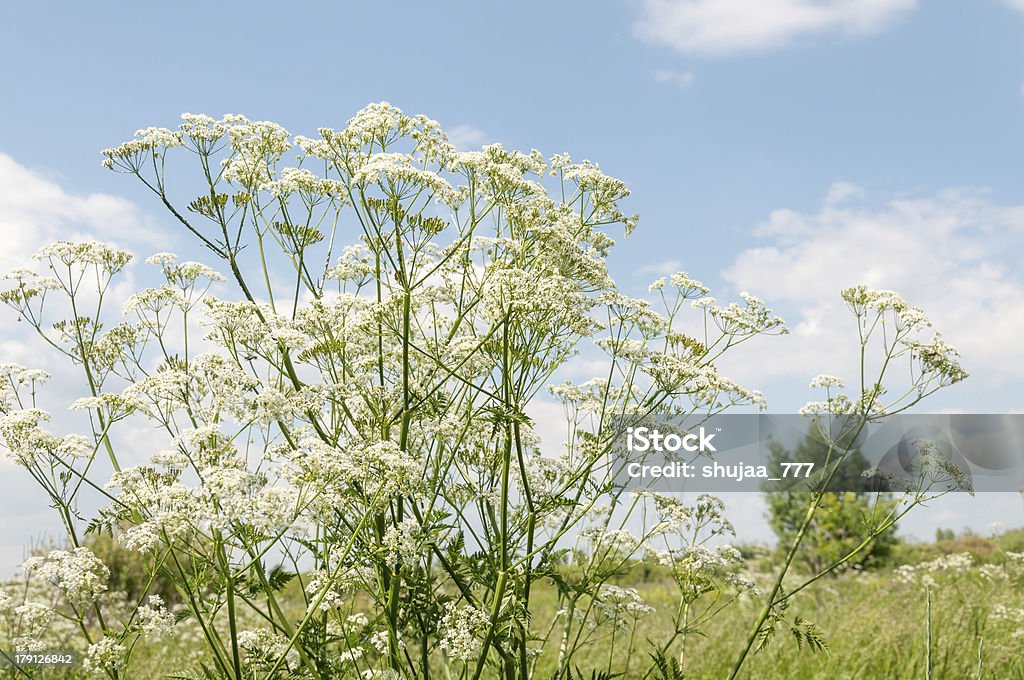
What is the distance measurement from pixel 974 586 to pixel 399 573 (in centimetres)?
1181

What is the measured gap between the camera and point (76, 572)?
18.2ft

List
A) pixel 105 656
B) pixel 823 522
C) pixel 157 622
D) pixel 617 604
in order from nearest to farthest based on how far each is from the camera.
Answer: pixel 157 622 → pixel 105 656 → pixel 617 604 → pixel 823 522

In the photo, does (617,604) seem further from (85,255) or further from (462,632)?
(85,255)

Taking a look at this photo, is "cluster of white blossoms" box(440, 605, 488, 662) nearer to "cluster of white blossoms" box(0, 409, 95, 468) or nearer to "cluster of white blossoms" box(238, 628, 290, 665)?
"cluster of white blossoms" box(238, 628, 290, 665)

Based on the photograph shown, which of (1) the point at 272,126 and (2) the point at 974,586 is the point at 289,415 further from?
(2) the point at 974,586

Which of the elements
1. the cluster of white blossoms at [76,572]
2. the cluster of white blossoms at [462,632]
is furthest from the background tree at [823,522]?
the cluster of white blossoms at [76,572]

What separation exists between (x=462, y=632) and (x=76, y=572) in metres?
2.38

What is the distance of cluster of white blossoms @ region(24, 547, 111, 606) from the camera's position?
18.0 ft

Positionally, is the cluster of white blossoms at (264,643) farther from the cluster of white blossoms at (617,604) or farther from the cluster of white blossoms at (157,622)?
the cluster of white blossoms at (617,604)

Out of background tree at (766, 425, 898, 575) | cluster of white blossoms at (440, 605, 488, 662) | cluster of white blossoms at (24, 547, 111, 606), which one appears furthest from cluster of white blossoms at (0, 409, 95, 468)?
background tree at (766, 425, 898, 575)

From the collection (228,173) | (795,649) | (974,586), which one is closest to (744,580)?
(228,173)

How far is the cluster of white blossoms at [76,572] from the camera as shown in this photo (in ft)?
18.0

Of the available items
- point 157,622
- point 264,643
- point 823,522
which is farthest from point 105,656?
point 823,522

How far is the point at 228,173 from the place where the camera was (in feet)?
20.7
